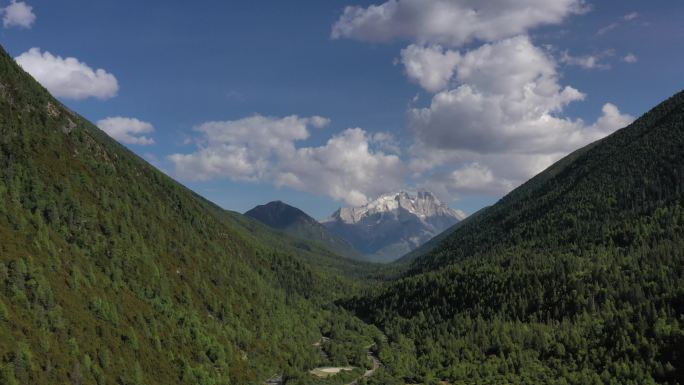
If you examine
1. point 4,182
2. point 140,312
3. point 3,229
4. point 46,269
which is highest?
point 4,182

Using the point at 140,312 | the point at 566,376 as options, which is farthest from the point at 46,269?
the point at 566,376

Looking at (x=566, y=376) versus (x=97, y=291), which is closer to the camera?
(x=97, y=291)

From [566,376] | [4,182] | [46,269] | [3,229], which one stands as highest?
[4,182]

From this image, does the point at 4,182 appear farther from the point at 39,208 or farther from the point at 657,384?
the point at 657,384

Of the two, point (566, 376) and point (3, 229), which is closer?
point (3, 229)

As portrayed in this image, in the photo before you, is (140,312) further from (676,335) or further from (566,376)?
(676,335)

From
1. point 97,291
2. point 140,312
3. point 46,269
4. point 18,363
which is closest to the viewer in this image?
point 18,363

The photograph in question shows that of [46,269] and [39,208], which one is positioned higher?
[39,208]

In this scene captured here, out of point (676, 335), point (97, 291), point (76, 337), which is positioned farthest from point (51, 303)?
point (676, 335)

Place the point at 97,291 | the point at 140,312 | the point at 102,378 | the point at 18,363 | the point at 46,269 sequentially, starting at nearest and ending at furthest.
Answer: the point at 18,363, the point at 102,378, the point at 46,269, the point at 97,291, the point at 140,312

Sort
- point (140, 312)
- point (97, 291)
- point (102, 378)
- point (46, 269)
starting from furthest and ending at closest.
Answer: point (140, 312)
point (97, 291)
point (46, 269)
point (102, 378)
